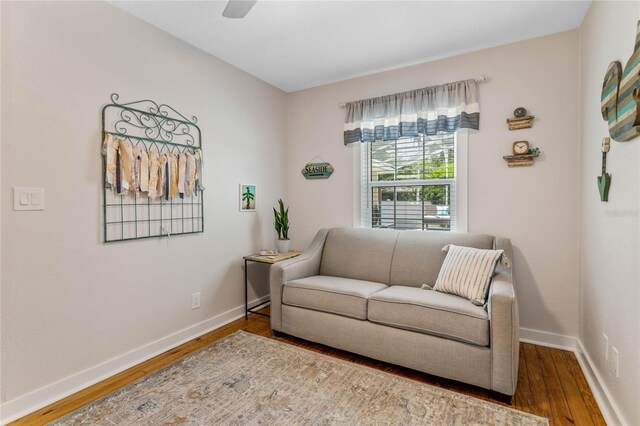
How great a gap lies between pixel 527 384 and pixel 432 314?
0.73m

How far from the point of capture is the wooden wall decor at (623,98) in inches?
50.6

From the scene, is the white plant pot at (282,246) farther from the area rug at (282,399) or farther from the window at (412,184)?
the area rug at (282,399)

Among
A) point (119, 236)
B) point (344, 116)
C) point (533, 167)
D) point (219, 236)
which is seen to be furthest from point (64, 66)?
point (533, 167)

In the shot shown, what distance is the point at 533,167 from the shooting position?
254 centimetres

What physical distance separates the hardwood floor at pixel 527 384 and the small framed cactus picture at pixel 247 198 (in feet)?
4.21

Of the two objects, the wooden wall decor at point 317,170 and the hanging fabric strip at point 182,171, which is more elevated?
the wooden wall decor at point 317,170

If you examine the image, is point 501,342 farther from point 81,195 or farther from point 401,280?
point 81,195

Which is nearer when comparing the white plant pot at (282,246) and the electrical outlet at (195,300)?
the electrical outlet at (195,300)

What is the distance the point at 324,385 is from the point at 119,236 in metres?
1.70

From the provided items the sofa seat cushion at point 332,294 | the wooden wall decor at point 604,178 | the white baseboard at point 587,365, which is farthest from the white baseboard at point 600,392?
the sofa seat cushion at point 332,294

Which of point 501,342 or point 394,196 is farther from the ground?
point 394,196

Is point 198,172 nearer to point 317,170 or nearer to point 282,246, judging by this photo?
point 282,246

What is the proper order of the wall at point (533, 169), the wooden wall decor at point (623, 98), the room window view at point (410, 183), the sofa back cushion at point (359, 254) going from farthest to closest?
the room window view at point (410, 183) → the sofa back cushion at point (359, 254) → the wall at point (533, 169) → the wooden wall decor at point (623, 98)

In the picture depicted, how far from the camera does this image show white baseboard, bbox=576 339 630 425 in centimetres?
155
